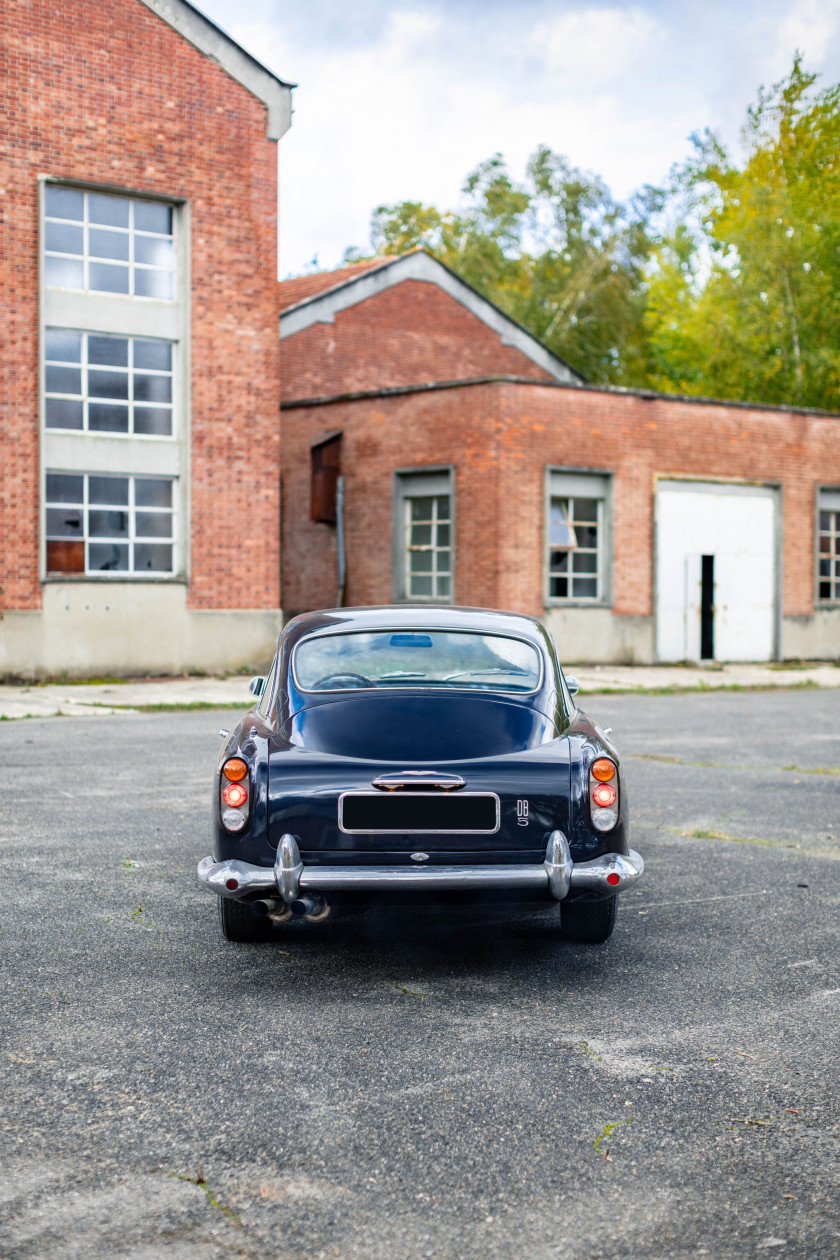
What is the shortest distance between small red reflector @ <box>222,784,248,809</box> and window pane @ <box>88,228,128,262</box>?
17902 millimetres

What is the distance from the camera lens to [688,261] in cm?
5334

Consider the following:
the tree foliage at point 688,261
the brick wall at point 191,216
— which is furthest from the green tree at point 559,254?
the brick wall at point 191,216

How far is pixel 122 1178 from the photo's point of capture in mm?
3102

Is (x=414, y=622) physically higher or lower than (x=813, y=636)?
higher

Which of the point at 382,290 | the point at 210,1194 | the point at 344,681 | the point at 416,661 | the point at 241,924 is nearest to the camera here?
the point at 210,1194

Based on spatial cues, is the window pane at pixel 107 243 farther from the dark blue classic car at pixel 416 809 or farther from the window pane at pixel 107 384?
the dark blue classic car at pixel 416 809

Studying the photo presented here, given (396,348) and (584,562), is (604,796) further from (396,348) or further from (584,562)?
(396,348)

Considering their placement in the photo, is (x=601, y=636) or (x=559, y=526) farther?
(x=601, y=636)

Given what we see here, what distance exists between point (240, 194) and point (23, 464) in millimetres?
6091

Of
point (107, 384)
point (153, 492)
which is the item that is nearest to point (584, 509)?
point (153, 492)

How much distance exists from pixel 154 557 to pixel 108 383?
9.93 ft

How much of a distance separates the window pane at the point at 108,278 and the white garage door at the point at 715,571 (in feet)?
35.5

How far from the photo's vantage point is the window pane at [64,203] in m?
20.3

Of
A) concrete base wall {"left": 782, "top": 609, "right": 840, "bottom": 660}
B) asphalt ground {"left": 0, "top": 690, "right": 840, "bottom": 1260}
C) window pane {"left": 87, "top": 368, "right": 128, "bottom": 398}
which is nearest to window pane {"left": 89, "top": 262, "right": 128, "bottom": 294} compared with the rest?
window pane {"left": 87, "top": 368, "right": 128, "bottom": 398}
